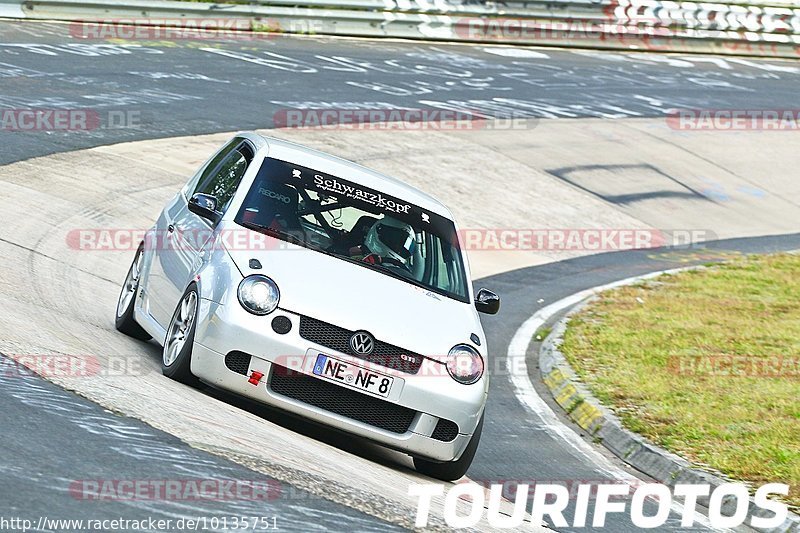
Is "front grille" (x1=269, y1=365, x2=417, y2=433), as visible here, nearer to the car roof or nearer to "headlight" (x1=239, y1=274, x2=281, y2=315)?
"headlight" (x1=239, y1=274, x2=281, y2=315)

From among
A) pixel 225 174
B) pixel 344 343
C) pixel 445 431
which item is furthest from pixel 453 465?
pixel 225 174

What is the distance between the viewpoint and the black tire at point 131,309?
9227 mm

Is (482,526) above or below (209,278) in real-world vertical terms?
below

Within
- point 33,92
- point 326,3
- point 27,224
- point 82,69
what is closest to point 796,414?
point 27,224

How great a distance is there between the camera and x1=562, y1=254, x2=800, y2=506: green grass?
29.3 ft

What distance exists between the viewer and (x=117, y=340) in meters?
8.88

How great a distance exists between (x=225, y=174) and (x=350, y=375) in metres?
2.44

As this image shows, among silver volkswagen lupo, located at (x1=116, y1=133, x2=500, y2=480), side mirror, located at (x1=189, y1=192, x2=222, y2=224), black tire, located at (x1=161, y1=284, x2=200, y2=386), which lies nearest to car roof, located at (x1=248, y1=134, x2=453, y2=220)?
silver volkswagen lupo, located at (x1=116, y1=133, x2=500, y2=480)

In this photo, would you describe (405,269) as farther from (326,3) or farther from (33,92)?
(326,3)

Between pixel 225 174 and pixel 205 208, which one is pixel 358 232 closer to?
pixel 205 208

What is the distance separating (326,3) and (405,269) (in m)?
20.2

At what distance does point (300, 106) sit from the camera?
2106cm

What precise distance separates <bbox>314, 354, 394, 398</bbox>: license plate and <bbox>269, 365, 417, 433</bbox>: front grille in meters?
0.04

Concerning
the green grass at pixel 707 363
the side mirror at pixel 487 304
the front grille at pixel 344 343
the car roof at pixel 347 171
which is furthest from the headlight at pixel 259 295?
the green grass at pixel 707 363
